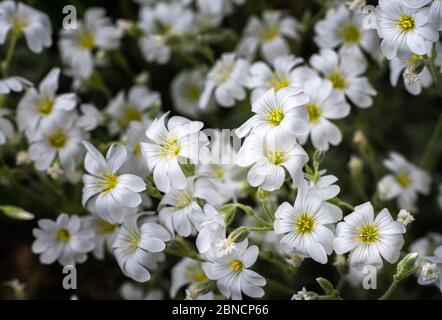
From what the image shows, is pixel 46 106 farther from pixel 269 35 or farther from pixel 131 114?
pixel 269 35

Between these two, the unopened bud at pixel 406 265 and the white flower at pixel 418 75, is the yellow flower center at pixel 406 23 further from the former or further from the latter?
the unopened bud at pixel 406 265

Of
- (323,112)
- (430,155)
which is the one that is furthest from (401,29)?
(430,155)

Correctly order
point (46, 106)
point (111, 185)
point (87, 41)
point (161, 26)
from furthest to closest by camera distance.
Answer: point (87, 41) → point (161, 26) → point (46, 106) → point (111, 185)

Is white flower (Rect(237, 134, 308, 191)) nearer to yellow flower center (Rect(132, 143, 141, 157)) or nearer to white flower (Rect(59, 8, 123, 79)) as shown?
yellow flower center (Rect(132, 143, 141, 157))

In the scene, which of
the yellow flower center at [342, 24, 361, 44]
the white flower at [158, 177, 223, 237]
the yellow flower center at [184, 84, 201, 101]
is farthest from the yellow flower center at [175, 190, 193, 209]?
the yellow flower center at [184, 84, 201, 101]

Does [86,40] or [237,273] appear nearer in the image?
[237,273]

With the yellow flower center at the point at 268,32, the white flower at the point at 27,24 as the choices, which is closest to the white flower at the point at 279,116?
the yellow flower center at the point at 268,32

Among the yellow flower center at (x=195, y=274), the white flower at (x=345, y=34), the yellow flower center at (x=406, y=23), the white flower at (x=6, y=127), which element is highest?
the white flower at (x=345, y=34)
